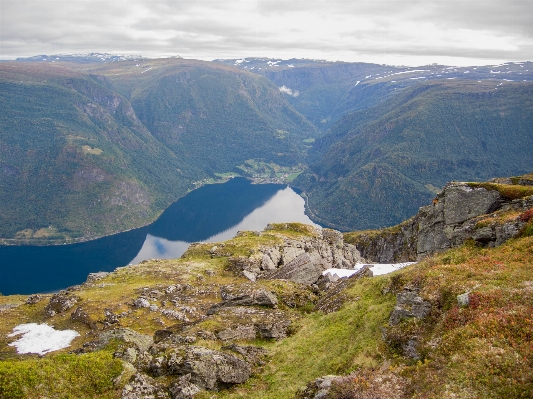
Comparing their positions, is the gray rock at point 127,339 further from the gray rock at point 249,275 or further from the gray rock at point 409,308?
the gray rock at point 249,275

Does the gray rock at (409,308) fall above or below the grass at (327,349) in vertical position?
above

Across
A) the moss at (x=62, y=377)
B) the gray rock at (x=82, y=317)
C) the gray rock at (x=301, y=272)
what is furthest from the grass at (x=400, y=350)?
the gray rock at (x=301, y=272)

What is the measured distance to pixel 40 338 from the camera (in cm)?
3762

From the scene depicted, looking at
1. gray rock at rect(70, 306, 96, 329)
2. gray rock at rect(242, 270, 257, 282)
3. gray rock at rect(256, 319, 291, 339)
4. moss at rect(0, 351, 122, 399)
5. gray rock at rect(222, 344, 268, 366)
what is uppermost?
moss at rect(0, 351, 122, 399)

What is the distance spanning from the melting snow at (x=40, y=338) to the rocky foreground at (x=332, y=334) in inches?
39.4

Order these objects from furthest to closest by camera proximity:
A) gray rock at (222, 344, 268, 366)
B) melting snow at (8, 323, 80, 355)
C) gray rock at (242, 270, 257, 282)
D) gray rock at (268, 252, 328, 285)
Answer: gray rock at (242, 270, 257, 282)
gray rock at (268, 252, 328, 285)
melting snow at (8, 323, 80, 355)
gray rock at (222, 344, 268, 366)

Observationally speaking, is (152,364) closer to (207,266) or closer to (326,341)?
(326,341)

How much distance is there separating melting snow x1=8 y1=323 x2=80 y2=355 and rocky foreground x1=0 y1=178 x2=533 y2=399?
1000 mm

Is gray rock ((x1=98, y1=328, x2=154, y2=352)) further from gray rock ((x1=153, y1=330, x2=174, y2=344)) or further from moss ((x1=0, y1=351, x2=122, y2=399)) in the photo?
moss ((x1=0, y1=351, x2=122, y2=399))

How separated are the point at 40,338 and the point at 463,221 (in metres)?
46.6

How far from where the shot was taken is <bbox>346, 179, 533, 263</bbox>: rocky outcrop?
28.3 metres

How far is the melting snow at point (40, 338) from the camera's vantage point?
117 feet

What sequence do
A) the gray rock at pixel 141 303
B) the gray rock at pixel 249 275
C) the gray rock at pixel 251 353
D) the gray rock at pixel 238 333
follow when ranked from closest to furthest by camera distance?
the gray rock at pixel 251 353 → the gray rock at pixel 238 333 → the gray rock at pixel 141 303 → the gray rock at pixel 249 275

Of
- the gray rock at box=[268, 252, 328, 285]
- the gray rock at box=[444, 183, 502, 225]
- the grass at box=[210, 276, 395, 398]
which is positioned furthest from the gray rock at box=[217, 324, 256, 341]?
the gray rock at box=[444, 183, 502, 225]
